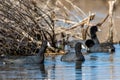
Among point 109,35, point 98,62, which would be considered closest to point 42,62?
point 98,62

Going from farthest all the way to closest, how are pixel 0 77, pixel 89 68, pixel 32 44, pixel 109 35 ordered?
pixel 109 35
pixel 32 44
pixel 89 68
pixel 0 77

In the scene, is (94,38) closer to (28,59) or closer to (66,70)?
(28,59)

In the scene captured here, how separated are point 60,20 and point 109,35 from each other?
2326 millimetres

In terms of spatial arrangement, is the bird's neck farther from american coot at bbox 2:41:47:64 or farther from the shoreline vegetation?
american coot at bbox 2:41:47:64

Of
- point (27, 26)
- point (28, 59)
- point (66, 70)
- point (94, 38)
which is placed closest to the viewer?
point (66, 70)

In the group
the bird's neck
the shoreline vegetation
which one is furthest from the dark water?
the bird's neck

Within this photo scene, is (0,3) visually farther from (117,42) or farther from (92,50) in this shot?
(117,42)

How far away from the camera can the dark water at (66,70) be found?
17.8 meters

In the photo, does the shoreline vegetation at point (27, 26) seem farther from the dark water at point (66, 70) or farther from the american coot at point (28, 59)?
the american coot at point (28, 59)

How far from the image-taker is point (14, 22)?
22.2 metres

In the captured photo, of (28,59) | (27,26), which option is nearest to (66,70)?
(28,59)

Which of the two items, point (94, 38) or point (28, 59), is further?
point (94, 38)

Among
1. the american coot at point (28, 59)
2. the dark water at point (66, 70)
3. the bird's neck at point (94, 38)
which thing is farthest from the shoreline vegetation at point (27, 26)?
the bird's neck at point (94, 38)

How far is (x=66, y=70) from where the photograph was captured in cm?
1920
